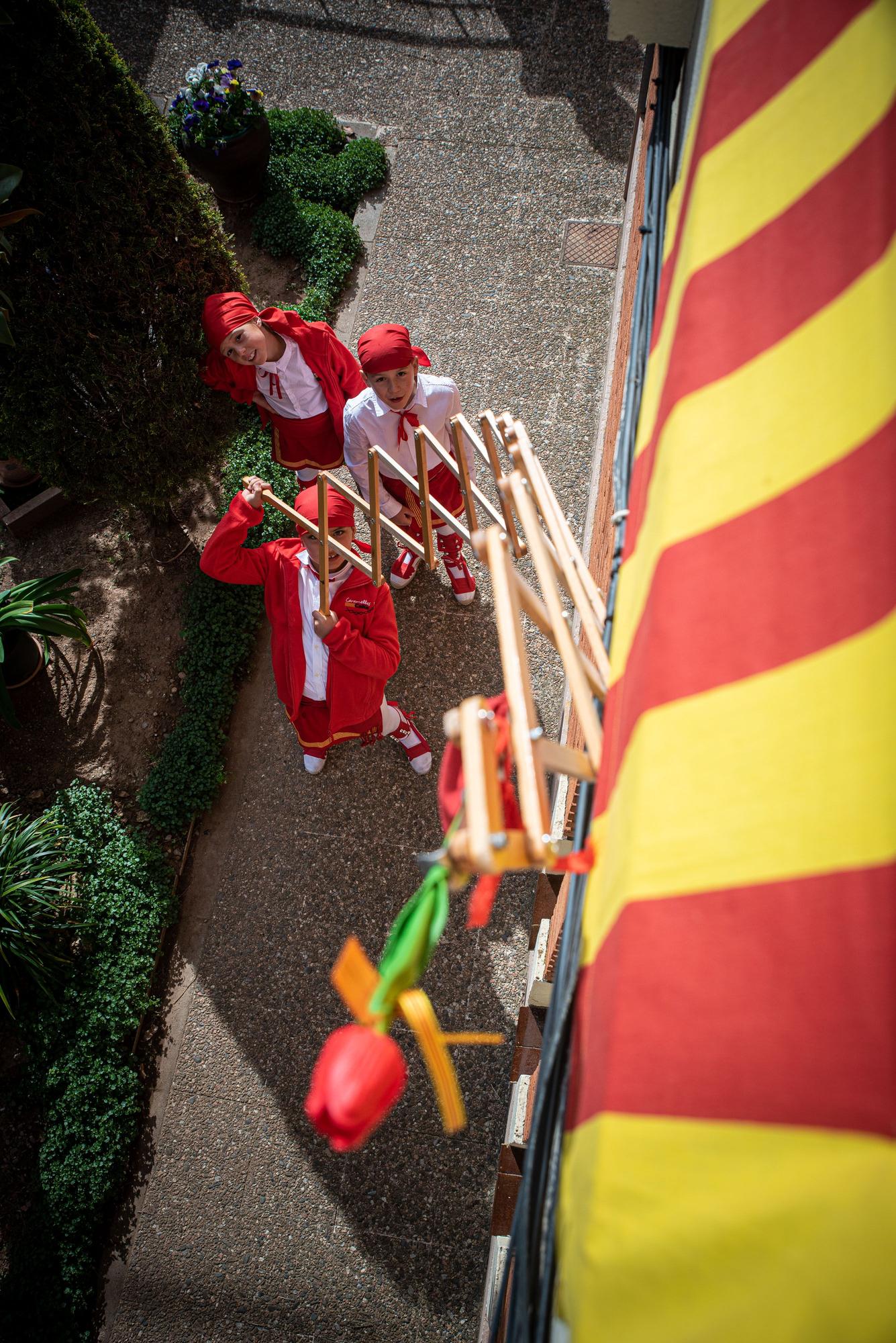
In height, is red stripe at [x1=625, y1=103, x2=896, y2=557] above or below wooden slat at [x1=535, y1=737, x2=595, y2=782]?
above

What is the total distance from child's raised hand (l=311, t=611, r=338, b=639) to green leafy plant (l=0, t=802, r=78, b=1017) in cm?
196

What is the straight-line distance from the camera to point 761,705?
121 cm

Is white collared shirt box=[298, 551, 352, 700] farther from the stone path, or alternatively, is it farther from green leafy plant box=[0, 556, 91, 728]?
green leafy plant box=[0, 556, 91, 728]

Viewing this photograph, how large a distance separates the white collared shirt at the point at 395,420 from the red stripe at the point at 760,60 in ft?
7.32

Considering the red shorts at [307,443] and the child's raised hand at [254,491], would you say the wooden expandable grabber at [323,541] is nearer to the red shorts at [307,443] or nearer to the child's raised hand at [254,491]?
the child's raised hand at [254,491]

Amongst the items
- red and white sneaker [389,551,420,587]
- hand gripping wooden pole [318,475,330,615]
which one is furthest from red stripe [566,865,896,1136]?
red and white sneaker [389,551,420,587]

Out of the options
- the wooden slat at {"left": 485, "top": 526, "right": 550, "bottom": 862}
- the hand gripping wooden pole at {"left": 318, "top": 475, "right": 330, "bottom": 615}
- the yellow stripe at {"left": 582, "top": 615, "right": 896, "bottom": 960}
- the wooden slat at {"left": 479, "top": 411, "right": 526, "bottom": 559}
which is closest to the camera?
the yellow stripe at {"left": 582, "top": 615, "right": 896, "bottom": 960}

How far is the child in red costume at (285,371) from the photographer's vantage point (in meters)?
4.20

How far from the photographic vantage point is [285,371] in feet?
14.1

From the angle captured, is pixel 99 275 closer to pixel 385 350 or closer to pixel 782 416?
pixel 385 350

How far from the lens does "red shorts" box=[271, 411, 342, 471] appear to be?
15.0 feet

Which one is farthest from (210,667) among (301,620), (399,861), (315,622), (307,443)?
(399,861)

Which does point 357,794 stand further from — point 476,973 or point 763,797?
point 763,797

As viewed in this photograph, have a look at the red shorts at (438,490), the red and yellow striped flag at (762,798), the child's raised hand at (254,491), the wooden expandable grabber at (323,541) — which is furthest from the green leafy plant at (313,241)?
the red and yellow striped flag at (762,798)
